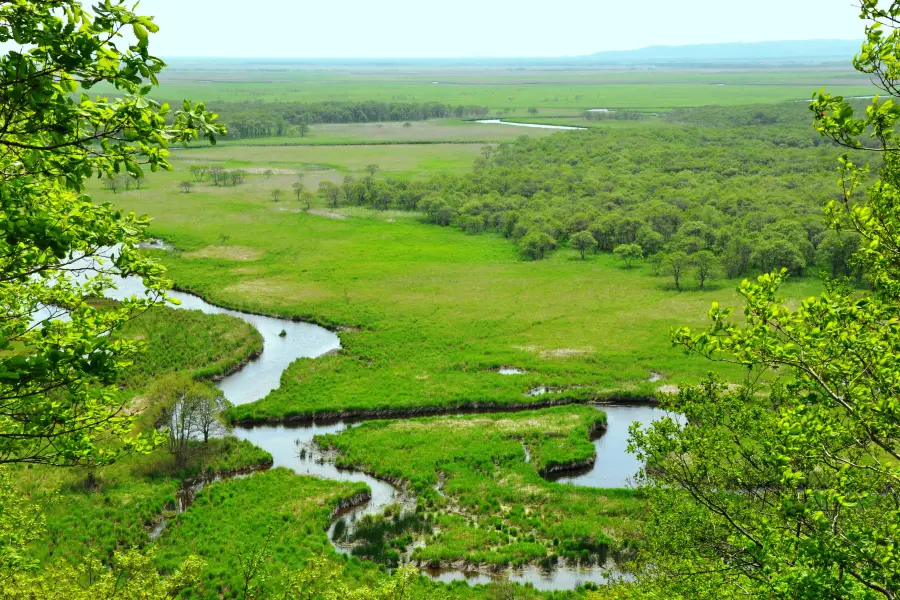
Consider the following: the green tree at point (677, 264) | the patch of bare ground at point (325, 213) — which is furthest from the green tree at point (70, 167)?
the patch of bare ground at point (325, 213)

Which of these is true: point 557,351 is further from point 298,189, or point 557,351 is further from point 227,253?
point 298,189

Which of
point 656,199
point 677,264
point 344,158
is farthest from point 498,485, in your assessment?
point 344,158

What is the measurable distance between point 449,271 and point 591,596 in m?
55.4

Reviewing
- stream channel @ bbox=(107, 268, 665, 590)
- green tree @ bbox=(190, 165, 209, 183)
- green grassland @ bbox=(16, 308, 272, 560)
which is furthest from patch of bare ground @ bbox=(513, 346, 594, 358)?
green tree @ bbox=(190, 165, 209, 183)

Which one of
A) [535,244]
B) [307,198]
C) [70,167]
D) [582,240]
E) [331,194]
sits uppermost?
[70,167]

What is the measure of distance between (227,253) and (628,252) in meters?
48.8

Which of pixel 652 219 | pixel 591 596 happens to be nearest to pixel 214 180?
pixel 652 219

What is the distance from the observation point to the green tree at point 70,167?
7188mm

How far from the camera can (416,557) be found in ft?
97.5

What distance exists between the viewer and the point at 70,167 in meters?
7.98

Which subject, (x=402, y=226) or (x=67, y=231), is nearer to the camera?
(x=67, y=231)

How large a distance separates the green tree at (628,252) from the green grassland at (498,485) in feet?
123

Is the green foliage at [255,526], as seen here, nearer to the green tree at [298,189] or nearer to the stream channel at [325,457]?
the stream channel at [325,457]

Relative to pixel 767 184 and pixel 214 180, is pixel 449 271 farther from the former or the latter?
pixel 214 180
